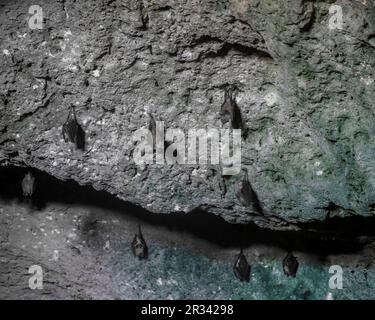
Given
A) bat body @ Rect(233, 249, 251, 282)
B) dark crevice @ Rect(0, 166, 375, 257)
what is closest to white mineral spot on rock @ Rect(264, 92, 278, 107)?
dark crevice @ Rect(0, 166, 375, 257)

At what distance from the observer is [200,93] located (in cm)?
245

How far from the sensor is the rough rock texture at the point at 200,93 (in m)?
2.06

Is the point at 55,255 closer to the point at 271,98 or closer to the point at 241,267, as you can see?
the point at 241,267

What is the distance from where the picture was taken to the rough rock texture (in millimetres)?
2064

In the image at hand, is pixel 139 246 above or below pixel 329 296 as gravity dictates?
above

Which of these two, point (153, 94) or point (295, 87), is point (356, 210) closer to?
point (295, 87)

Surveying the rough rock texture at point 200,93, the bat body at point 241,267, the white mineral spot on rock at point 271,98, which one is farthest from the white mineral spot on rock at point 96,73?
the bat body at point 241,267

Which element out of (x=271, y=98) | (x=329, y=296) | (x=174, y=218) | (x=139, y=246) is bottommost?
(x=329, y=296)

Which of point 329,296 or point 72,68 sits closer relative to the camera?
point 72,68

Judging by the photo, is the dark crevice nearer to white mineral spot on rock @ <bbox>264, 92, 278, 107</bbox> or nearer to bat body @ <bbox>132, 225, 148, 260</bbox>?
bat body @ <bbox>132, 225, 148, 260</bbox>

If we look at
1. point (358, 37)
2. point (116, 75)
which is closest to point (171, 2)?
point (116, 75)
